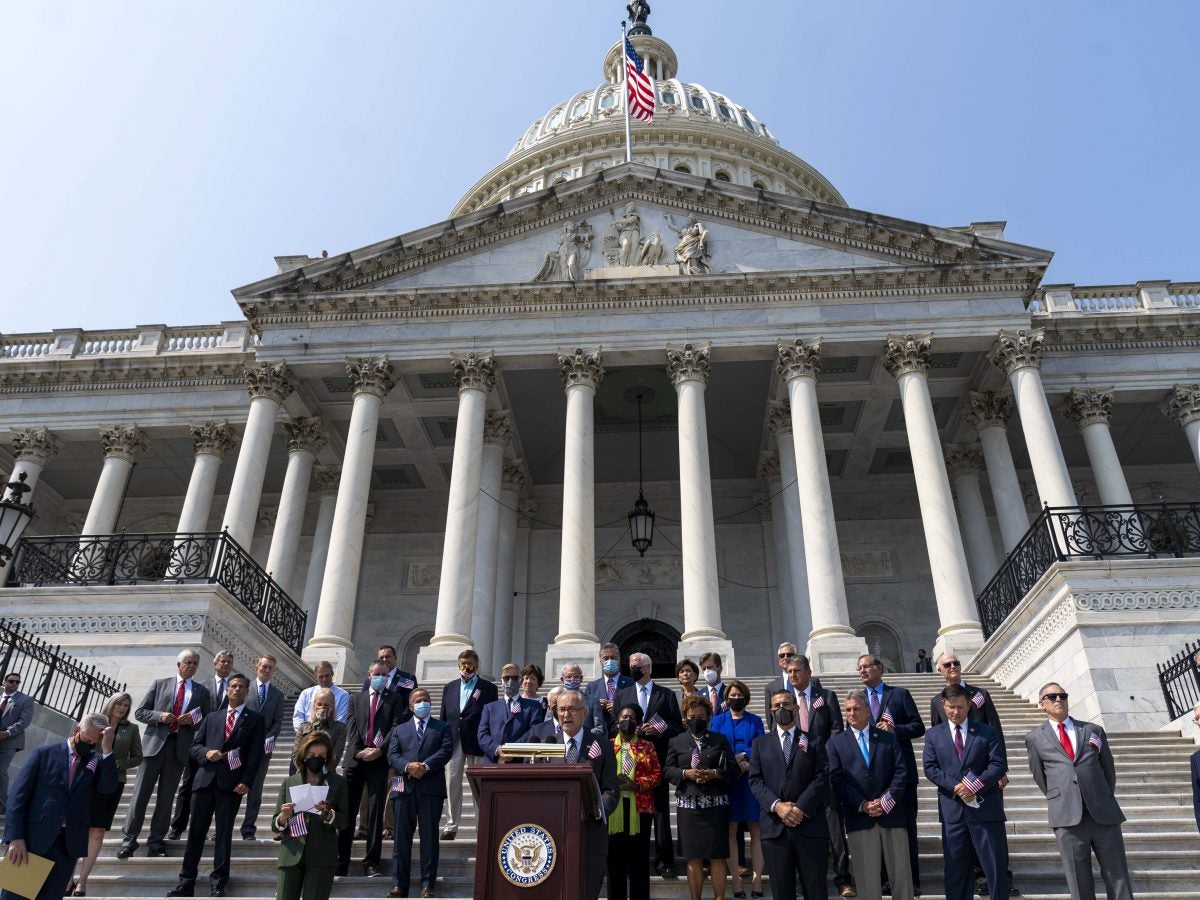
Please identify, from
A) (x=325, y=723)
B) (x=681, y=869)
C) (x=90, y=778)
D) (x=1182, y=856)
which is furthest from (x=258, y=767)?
(x=1182, y=856)

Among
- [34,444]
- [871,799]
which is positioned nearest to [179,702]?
[871,799]

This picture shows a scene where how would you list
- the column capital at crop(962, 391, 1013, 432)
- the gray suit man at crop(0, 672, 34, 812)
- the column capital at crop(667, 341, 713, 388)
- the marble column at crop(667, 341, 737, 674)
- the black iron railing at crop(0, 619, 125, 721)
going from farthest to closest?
the column capital at crop(962, 391, 1013, 432) < the column capital at crop(667, 341, 713, 388) < the marble column at crop(667, 341, 737, 674) < the black iron railing at crop(0, 619, 125, 721) < the gray suit man at crop(0, 672, 34, 812)

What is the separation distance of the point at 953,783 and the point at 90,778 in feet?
23.8

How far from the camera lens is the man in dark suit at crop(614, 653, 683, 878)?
8805mm

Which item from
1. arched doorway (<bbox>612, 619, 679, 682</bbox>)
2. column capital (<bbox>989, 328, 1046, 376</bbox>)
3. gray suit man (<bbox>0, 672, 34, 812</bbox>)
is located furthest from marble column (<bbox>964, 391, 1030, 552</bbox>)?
gray suit man (<bbox>0, 672, 34, 812</bbox>)

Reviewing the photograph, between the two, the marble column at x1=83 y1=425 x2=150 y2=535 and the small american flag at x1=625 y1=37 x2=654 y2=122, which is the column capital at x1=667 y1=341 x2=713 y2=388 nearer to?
the small american flag at x1=625 y1=37 x2=654 y2=122

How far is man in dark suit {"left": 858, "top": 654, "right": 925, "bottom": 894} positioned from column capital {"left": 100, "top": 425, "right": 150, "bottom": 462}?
2305cm

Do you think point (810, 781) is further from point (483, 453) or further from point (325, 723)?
point (483, 453)

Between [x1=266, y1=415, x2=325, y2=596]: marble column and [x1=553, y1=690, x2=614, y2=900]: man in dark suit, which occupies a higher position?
[x1=266, y1=415, x2=325, y2=596]: marble column

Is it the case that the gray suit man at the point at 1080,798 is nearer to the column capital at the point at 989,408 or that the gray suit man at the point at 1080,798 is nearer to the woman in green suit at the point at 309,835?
the woman in green suit at the point at 309,835

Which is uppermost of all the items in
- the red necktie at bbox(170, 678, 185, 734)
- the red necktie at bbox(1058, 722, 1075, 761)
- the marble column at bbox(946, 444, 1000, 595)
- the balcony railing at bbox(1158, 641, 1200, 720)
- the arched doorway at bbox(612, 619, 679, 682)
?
the marble column at bbox(946, 444, 1000, 595)

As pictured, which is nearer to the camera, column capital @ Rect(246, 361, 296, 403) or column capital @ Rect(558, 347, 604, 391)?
column capital @ Rect(558, 347, 604, 391)

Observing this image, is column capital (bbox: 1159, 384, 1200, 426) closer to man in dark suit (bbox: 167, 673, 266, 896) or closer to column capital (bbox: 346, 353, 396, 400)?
column capital (bbox: 346, 353, 396, 400)

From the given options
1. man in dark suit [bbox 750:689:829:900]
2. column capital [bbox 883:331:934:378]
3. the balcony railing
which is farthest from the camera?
column capital [bbox 883:331:934:378]
